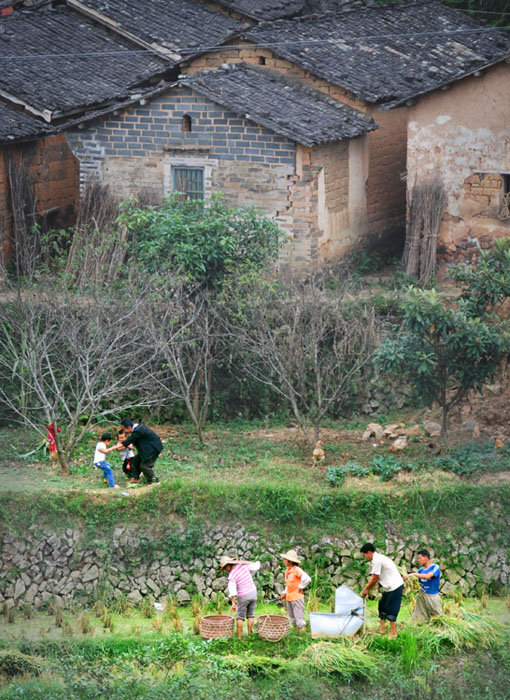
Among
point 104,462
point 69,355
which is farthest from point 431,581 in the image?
point 69,355

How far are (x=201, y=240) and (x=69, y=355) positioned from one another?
2559 mm

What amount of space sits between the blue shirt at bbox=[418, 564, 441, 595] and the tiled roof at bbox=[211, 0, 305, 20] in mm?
16441

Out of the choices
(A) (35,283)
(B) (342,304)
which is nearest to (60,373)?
(A) (35,283)

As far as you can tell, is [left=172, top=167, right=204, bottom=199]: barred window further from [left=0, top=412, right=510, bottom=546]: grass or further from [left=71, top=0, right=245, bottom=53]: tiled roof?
[left=0, top=412, right=510, bottom=546]: grass

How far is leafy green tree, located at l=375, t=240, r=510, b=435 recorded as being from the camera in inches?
583

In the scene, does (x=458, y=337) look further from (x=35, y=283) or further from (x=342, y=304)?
(x=35, y=283)

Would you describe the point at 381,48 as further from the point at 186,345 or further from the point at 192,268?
the point at 186,345

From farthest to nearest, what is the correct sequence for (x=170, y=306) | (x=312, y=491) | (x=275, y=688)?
(x=170, y=306) < (x=312, y=491) < (x=275, y=688)

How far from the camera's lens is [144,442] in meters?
14.4

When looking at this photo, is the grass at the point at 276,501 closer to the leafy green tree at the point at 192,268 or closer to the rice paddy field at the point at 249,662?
A: the rice paddy field at the point at 249,662

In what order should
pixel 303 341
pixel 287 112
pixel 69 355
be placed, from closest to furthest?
pixel 303 341, pixel 69 355, pixel 287 112

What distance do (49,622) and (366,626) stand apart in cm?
366

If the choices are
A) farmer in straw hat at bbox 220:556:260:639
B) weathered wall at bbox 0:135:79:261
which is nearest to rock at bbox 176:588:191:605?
farmer in straw hat at bbox 220:556:260:639

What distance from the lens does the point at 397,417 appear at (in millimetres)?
17047
